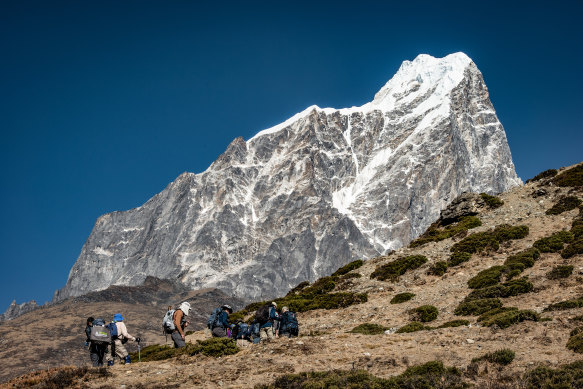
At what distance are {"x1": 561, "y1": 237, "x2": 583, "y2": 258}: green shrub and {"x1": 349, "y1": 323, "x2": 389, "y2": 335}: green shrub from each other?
10.9 metres

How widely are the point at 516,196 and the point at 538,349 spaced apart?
2936 cm

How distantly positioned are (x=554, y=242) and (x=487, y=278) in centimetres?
515

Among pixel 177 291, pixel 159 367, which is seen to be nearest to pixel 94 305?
pixel 177 291

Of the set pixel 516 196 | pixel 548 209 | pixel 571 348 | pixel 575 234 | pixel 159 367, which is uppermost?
pixel 516 196

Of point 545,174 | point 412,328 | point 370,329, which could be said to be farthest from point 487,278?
point 545,174

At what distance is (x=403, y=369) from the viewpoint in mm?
15719

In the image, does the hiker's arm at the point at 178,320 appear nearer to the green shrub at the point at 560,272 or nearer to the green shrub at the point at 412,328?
the green shrub at the point at 412,328

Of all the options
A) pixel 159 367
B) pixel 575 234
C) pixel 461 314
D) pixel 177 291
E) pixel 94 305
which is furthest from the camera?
pixel 177 291

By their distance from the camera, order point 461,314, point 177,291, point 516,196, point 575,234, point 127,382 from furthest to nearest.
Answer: point 177,291 → point 516,196 → point 575,234 → point 461,314 → point 127,382

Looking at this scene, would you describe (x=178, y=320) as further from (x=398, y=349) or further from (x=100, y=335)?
(x=398, y=349)

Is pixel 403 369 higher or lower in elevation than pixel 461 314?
lower

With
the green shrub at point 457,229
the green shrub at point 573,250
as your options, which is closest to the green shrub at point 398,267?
the green shrub at point 457,229

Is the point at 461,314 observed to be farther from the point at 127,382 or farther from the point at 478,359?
the point at 127,382

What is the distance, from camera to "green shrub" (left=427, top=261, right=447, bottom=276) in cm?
3209
